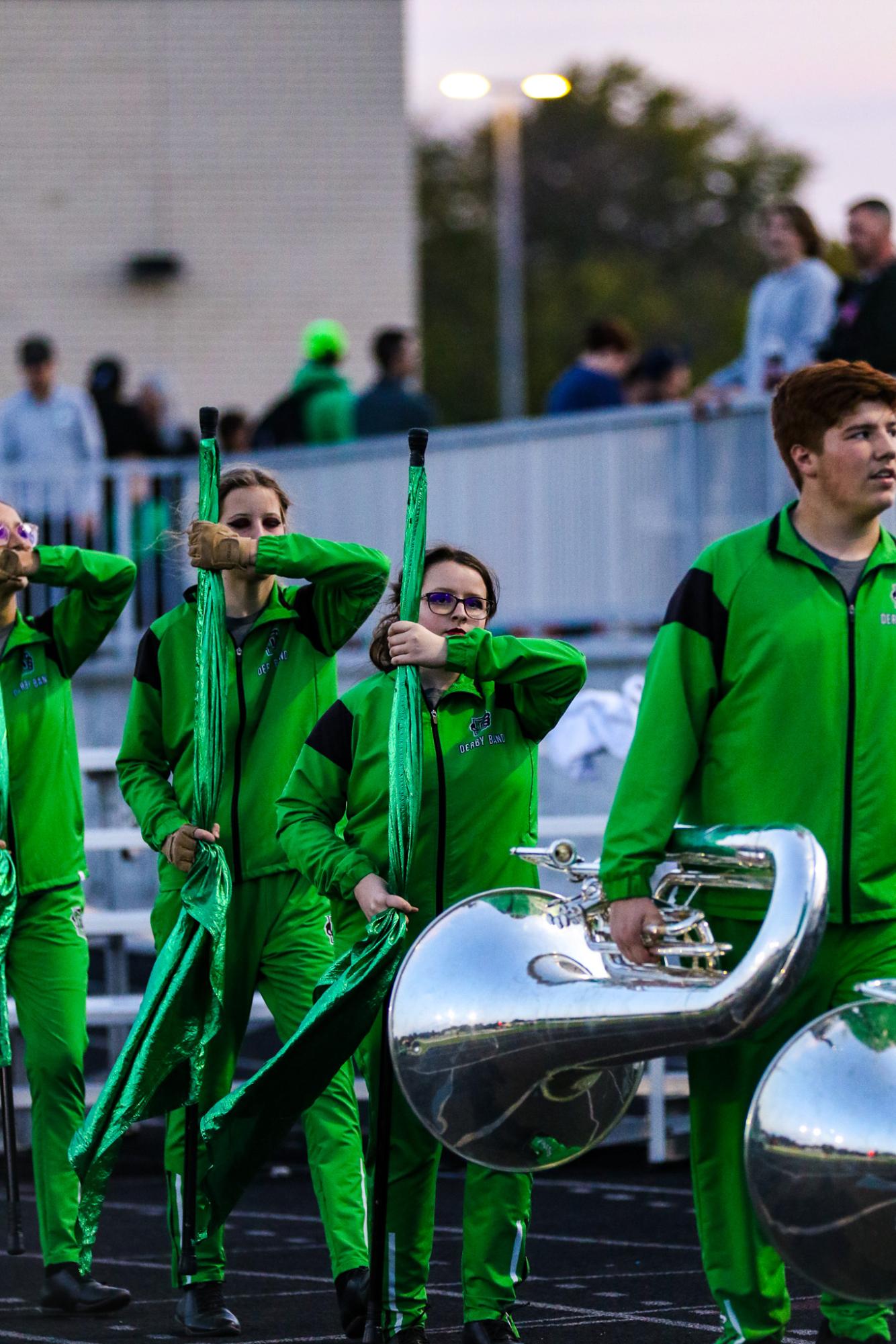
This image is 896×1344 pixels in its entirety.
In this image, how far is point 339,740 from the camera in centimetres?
558

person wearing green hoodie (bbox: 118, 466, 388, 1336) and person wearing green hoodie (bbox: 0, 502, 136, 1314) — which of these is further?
person wearing green hoodie (bbox: 0, 502, 136, 1314)

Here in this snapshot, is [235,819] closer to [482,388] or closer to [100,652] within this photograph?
[100,652]

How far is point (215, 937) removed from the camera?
568cm

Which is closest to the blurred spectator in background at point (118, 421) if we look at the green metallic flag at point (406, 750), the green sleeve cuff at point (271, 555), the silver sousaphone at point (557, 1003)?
the green sleeve cuff at point (271, 555)

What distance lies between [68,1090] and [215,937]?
82cm

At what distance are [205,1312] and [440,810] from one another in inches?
54.5

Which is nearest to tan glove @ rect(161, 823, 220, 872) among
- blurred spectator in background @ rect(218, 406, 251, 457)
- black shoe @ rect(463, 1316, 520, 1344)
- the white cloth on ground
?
black shoe @ rect(463, 1316, 520, 1344)

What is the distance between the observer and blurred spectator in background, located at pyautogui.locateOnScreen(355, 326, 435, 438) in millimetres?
13055

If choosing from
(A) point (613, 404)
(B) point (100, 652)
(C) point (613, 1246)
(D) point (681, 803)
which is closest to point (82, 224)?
(B) point (100, 652)

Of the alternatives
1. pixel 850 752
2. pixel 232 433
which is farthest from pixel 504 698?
pixel 232 433

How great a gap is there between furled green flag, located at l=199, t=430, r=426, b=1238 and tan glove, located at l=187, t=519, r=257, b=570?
0.44 meters

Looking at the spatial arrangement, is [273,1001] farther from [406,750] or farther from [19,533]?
[19,533]

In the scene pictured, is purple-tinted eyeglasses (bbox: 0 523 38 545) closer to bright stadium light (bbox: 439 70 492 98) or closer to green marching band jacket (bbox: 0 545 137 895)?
green marching band jacket (bbox: 0 545 137 895)

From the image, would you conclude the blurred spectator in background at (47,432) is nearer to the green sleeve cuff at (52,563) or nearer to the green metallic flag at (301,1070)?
the green sleeve cuff at (52,563)
